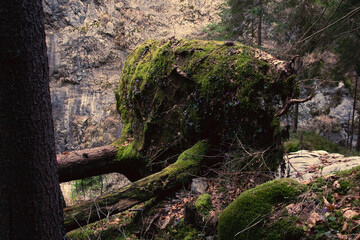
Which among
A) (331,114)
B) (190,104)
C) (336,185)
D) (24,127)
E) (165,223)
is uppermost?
(190,104)

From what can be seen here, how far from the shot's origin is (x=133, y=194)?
4.85 meters

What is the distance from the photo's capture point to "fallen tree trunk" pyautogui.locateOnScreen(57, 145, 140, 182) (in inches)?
238

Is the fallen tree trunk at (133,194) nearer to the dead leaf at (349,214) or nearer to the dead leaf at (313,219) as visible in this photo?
the dead leaf at (313,219)

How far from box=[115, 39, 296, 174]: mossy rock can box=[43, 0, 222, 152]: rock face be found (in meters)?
10.1

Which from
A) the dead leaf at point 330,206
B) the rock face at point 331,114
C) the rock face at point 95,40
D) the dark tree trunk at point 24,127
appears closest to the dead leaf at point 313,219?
the dead leaf at point 330,206

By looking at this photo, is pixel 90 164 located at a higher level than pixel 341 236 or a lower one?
lower

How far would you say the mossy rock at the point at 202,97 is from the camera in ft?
16.0

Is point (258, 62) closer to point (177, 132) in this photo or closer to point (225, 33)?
point (177, 132)

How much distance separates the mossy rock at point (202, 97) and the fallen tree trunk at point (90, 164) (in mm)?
351

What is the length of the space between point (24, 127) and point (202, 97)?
3.71 m

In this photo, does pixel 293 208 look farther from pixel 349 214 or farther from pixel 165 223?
pixel 165 223

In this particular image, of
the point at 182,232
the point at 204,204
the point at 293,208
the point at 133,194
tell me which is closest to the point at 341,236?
the point at 293,208

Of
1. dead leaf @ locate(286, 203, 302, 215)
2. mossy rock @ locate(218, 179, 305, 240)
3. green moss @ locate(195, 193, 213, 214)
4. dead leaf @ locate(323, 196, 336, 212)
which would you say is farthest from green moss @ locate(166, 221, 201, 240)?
dead leaf @ locate(323, 196, 336, 212)

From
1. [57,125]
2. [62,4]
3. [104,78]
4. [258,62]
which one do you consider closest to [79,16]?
[62,4]
